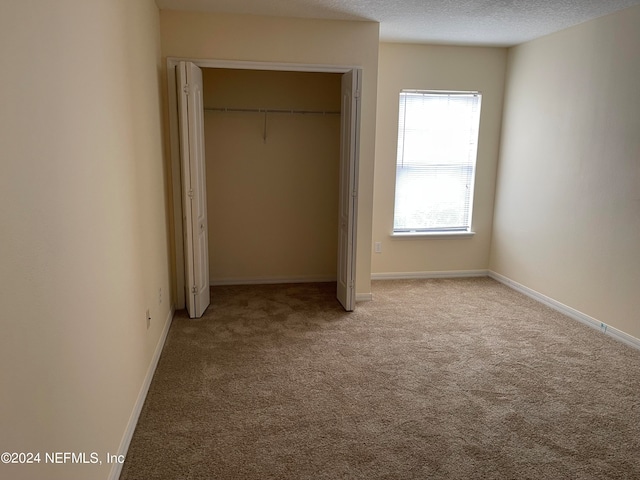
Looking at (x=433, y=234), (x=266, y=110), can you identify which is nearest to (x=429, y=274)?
(x=433, y=234)

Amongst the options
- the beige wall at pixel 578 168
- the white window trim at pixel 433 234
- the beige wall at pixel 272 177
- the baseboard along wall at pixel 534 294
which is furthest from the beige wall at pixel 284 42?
the beige wall at pixel 578 168

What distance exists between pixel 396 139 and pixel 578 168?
186cm

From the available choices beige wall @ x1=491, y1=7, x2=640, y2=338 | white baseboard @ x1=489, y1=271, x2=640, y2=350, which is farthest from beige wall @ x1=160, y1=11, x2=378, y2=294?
white baseboard @ x1=489, y1=271, x2=640, y2=350

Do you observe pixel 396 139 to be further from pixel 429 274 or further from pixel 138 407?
pixel 138 407

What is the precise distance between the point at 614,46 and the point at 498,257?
2501mm

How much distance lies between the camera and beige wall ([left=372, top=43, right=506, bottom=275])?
4.85 meters

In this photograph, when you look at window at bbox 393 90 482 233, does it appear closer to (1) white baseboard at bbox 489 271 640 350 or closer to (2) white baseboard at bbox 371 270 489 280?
(2) white baseboard at bbox 371 270 489 280

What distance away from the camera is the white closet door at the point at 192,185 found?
355cm

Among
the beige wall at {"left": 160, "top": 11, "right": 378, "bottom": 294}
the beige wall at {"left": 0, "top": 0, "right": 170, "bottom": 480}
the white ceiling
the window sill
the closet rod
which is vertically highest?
the white ceiling

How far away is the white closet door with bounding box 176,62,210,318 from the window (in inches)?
92.0

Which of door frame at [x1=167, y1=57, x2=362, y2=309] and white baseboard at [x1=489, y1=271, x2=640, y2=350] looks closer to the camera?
white baseboard at [x1=489, y1=271, x2=640, y2=350]

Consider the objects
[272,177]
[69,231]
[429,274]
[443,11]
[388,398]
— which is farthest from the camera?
[429,274]

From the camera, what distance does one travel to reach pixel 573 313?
13.5ft

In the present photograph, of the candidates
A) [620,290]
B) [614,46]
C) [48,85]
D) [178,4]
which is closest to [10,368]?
[48,85]
